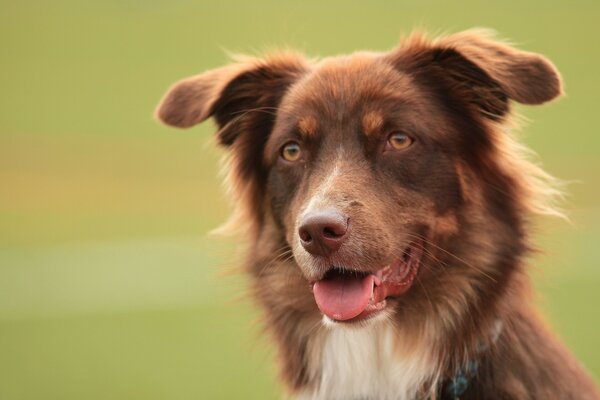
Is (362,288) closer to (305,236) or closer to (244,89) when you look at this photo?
(305,236)

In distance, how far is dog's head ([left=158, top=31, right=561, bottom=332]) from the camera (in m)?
4.88

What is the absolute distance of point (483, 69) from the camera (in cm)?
Result: 496

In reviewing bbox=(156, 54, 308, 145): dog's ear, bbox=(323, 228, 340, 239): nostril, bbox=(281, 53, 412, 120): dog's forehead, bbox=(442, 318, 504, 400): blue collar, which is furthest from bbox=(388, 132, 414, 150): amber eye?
bbox=(442, 318, 504, 400): blue collar

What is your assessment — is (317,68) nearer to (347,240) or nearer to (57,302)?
(347,240)

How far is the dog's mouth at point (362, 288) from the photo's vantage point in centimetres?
490

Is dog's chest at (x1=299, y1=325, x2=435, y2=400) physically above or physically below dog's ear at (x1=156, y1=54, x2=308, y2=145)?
below

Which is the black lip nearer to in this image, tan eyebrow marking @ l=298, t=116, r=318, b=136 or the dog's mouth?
the dog's mouth

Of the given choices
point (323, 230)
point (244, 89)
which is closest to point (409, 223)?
point (323, 230)

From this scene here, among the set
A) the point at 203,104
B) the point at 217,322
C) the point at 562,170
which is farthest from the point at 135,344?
the point at 562,170

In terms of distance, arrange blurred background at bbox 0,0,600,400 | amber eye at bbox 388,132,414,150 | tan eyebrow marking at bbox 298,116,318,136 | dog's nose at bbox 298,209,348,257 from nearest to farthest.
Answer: dog's nose at bbox 298,209,348,257
amber eye at bbox 388,132,414,150
tan eyebrow marking at bbox 298,116,318,136
blurred background at bbox 0,0,600,400

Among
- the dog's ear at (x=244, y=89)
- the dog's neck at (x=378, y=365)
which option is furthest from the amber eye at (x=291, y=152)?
the dog's neck at (x=378, y=365)

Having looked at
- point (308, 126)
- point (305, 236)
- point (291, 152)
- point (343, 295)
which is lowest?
point (343, 295)

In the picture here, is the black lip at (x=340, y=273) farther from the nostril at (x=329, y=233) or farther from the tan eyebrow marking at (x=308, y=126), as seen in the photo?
the tan eyebrow marking at (x=308, y=126)

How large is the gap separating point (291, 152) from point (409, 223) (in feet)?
2.48
